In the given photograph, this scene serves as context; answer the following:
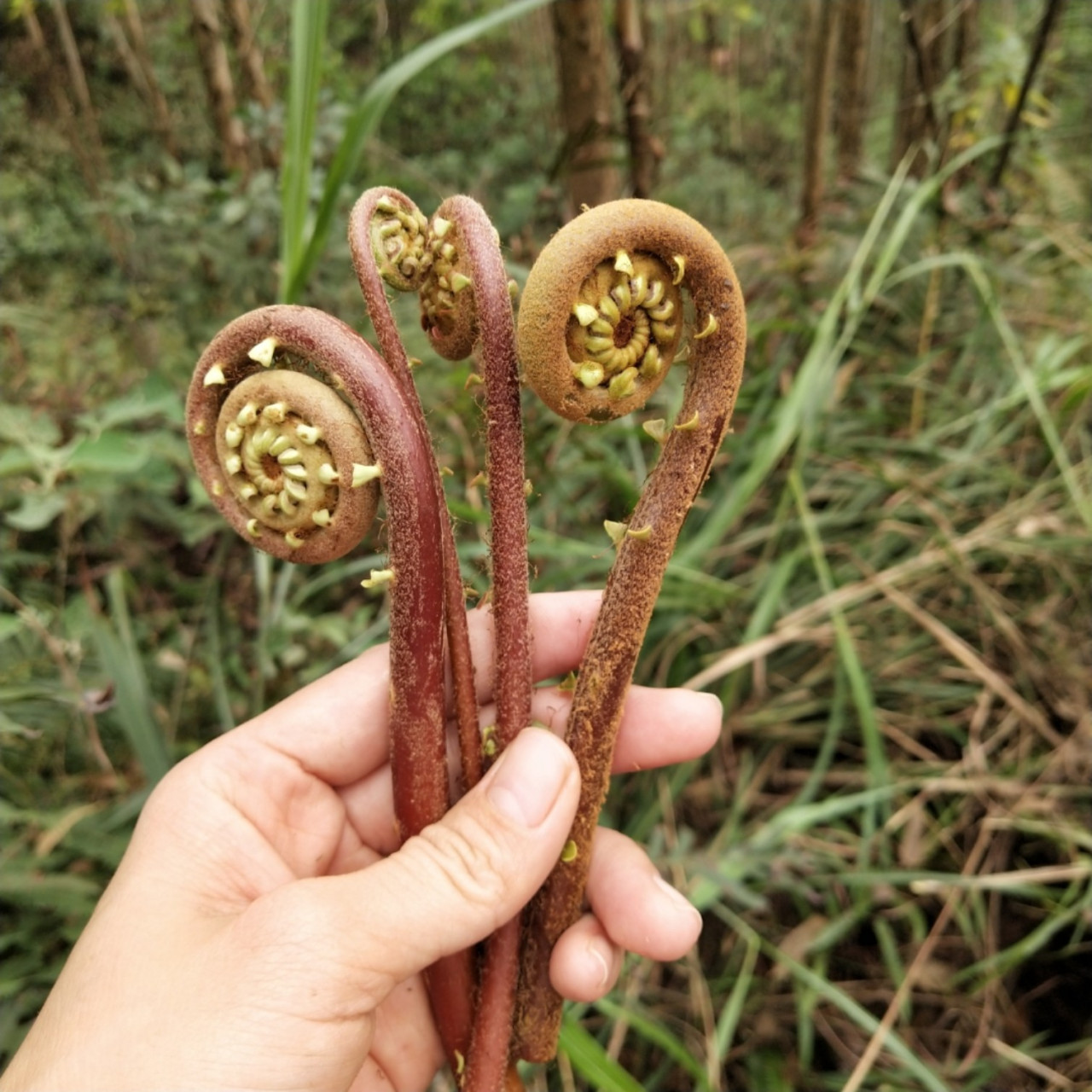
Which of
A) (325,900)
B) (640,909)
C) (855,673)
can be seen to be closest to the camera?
(325,900)

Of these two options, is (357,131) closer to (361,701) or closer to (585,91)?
(361,701)

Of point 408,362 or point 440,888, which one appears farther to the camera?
point 408,362

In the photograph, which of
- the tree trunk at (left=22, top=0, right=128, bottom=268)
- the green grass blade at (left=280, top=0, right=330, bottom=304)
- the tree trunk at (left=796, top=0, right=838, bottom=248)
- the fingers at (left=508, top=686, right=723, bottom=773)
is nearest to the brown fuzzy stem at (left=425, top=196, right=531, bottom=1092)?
the fingers at (left=508, top=686, right=723, bottom=773)

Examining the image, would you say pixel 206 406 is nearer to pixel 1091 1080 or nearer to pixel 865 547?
pixel 865 547

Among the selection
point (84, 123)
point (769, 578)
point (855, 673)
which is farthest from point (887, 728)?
point (84, 123)

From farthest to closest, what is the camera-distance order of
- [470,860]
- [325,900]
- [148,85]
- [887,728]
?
[148,85] < [887,728] < [470,860] < [325,900]

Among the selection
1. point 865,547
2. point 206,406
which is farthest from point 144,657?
point 865,547

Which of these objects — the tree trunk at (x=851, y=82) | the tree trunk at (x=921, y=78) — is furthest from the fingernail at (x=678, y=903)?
the tree trunk at (x=851, y=82)
